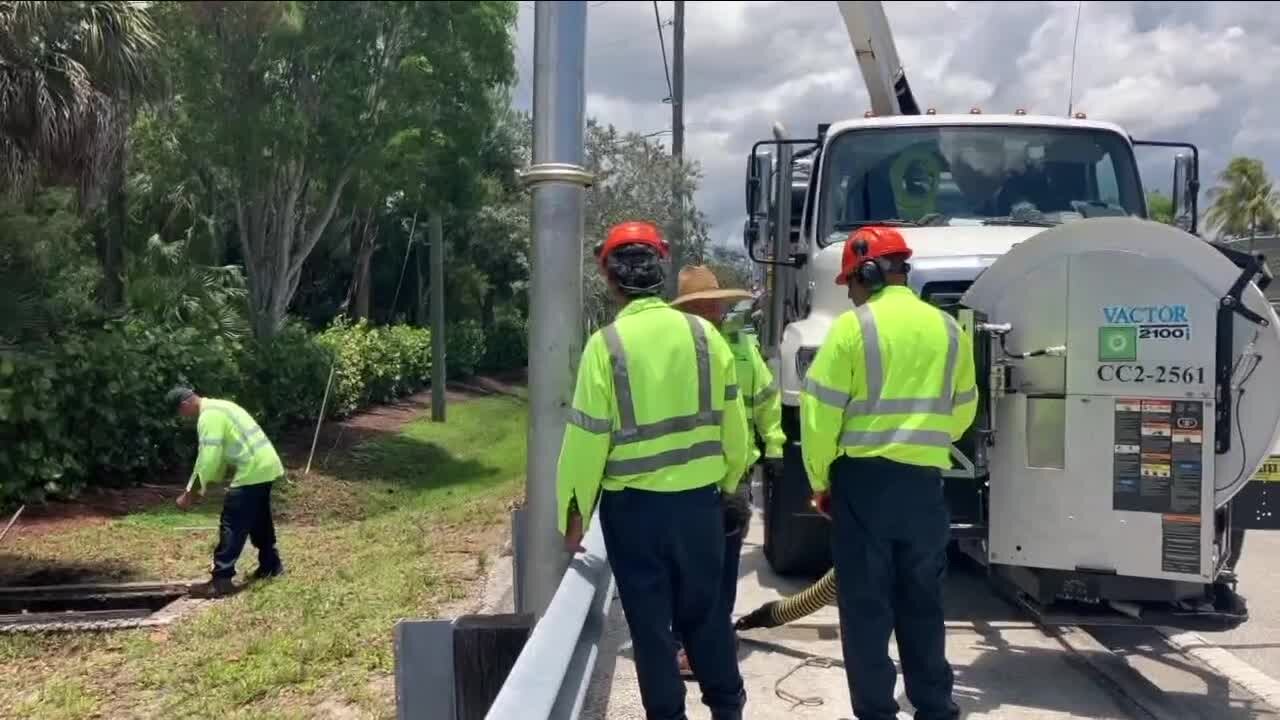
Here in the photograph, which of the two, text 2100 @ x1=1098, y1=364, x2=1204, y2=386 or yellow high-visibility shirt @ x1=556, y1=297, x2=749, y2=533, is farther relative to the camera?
text 2100 @ x1=1098, y1=364, x2=1204, y2=386

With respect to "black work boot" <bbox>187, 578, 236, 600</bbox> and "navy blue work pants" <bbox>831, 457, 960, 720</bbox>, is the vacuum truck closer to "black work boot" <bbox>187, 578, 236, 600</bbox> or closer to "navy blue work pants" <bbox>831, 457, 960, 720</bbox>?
"navy blue work pants" <bbox>831, 457, 960, 720</bbox>

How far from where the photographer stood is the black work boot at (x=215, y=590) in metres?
8.15

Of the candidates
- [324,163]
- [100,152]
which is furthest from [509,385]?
[100,152]

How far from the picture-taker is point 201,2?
930 centimetres

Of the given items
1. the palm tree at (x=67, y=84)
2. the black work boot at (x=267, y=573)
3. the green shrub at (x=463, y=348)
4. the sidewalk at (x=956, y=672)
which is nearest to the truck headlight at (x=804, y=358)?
the sidewalk at (x=956, y=672)

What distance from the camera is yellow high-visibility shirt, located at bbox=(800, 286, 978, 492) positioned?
423cm

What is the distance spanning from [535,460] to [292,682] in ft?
7.10

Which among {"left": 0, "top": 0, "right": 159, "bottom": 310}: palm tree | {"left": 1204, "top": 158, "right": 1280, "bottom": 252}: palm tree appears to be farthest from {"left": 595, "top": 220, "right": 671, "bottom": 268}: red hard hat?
{"left": 1204, "top": 158, "right": 1280, "bottom": 252}: palm tree

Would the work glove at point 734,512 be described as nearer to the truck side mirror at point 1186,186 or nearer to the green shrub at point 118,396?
the truck side mirror at point 1186,186

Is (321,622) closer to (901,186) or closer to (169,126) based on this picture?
(901,186)

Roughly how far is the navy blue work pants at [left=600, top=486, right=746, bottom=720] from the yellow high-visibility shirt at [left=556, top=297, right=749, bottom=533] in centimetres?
8

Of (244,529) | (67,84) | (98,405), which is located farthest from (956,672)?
(98,405)

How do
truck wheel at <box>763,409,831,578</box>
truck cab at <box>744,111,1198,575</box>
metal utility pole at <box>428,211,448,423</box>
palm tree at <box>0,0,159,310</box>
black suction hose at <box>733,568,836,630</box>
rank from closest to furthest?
black suction hose at <box>733,568,836,630</box>, truck wheel at <box>763,409,831,578</box>, truck cab at <box>744,111,1198,575</box>, palm tree at <box>0,0,159,310</box>, metal utility pole at <box>428,211,448,423</box>

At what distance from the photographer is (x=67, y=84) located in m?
9.47
